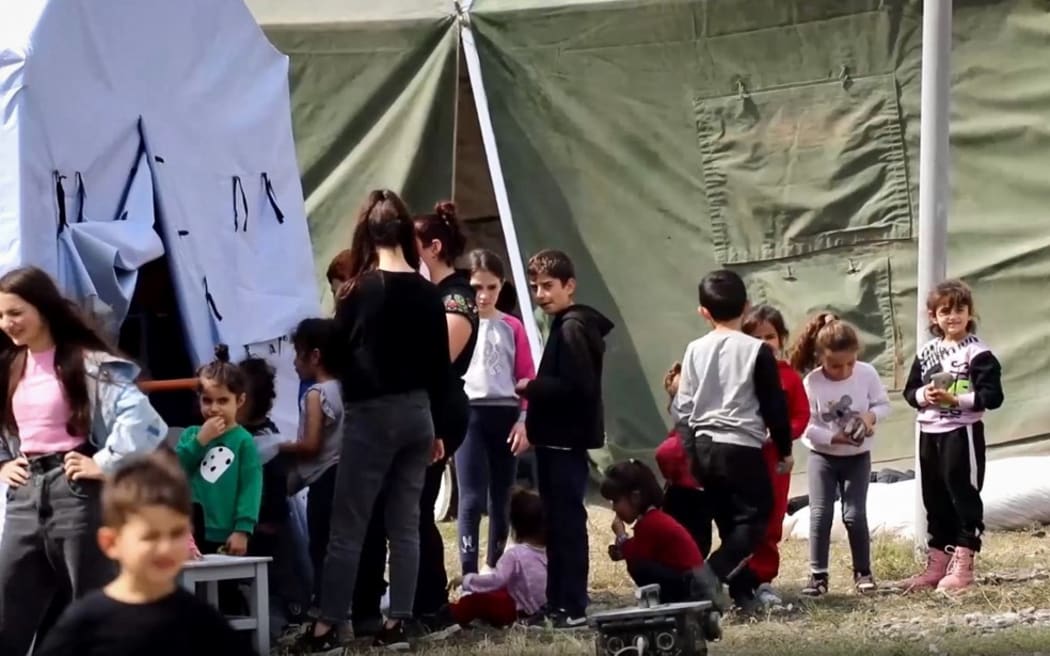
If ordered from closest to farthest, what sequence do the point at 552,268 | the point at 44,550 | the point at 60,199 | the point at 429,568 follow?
the point at 44,550
the point at 60,199
the point at 552,268
the point at 429,568

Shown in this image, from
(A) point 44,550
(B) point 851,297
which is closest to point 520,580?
(A) point 44,550

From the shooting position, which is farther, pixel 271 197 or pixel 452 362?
pixel 271 197

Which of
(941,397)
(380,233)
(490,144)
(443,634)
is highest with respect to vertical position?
(490,144)

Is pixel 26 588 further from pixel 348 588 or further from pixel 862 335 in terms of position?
pixel 862 335

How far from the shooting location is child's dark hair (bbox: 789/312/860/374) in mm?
7957

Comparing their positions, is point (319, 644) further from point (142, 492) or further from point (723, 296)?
point (142, 492)

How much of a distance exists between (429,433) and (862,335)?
431 centimetres

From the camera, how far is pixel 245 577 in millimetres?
6363

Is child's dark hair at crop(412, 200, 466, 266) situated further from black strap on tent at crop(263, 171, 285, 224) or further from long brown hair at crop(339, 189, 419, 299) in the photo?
black strap on tent at crop(263, 171, 285, 224)

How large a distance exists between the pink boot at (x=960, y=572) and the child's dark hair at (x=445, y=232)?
233 cm

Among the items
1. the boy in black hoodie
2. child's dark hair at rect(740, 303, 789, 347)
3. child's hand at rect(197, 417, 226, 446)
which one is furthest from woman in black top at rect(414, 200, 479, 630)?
child's dark hair at rect(740, 303, 789, 347)

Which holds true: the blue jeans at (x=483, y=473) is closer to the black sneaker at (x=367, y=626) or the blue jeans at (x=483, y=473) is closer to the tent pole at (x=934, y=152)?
the black sneaker at (x=367, y=626)

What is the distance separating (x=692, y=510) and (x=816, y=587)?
657 mm

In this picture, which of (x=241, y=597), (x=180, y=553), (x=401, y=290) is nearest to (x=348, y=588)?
(x=241, y=597)
